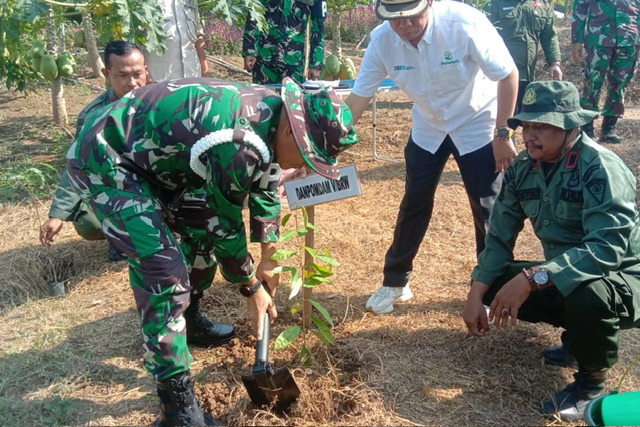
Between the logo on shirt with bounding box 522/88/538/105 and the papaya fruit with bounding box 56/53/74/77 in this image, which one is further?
the papaya fruit with bounding box 56/53/74/77

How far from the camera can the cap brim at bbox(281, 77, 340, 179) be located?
6.41 feet

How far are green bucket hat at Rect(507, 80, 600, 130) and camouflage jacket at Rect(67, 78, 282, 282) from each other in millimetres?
1095

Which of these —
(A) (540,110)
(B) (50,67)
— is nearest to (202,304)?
(A) (540,110)

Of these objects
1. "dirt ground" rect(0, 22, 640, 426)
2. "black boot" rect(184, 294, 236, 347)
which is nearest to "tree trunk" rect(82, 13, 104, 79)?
"dirt ground" rect(0, 22, 640, 426)

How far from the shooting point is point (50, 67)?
238 inches

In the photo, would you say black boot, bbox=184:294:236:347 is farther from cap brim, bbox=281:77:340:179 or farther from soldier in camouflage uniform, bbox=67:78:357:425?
cap brim, bbox=281:77:340:179

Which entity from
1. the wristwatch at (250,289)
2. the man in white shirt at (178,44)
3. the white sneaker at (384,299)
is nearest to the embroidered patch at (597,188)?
the white sneaker at (384,299)

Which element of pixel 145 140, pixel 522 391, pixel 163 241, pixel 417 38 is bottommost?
pixel 522 391

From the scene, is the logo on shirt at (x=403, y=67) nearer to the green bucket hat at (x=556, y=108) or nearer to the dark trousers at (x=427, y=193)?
the dark trousers at (x=427, y=193)

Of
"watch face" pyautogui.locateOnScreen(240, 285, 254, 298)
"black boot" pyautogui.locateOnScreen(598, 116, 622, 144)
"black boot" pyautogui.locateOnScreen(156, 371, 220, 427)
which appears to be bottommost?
"black boot" pyautogui.locateOnScreen(156, 371, 220, 427)

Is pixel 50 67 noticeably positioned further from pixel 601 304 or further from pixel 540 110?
pixel 601 304

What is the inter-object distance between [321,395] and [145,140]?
1.34 metres

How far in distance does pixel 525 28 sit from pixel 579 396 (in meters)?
4.26

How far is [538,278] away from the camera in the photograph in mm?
2336
